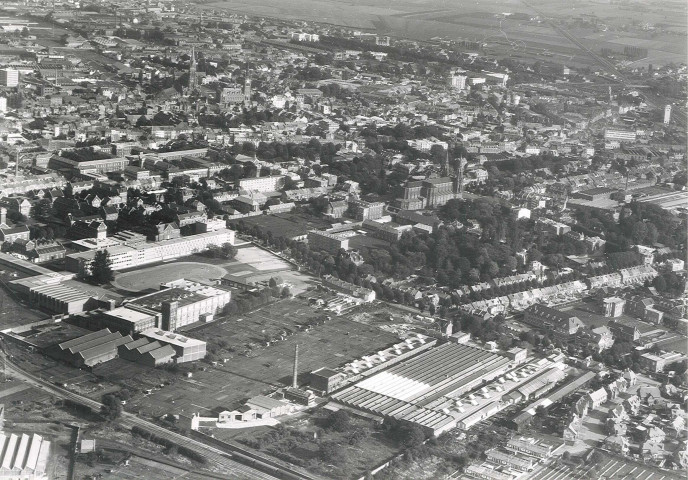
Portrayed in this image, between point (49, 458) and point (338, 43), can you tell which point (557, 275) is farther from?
point (338, 43)

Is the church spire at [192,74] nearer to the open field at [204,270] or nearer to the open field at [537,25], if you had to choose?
the open field at [537,25]

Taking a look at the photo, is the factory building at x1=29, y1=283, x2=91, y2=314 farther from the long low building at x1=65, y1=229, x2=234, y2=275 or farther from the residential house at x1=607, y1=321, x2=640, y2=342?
the residential house at x1=607, y1=321, x2=640, y2=342

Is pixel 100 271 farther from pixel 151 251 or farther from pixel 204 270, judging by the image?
pixel 204 270

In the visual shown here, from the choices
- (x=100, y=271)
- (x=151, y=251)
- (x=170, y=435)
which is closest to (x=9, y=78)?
(x=151, y=251)

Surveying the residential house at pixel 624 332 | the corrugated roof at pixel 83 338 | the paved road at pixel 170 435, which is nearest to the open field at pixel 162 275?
the corrugated roof at pixel 83 338

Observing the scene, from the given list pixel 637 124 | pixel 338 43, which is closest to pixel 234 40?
pixel 338 43
